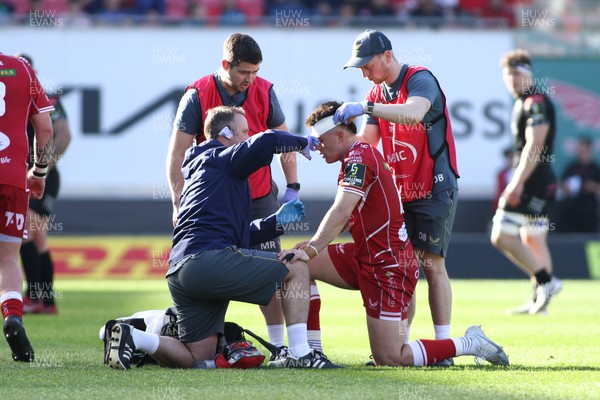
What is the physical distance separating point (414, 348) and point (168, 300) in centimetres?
583

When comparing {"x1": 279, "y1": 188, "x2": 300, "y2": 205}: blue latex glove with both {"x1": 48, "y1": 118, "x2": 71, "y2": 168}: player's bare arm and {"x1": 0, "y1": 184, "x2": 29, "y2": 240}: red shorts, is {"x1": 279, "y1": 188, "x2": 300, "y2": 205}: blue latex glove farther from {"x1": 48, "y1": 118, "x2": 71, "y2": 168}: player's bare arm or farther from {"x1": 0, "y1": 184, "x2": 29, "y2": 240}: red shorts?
{"x1": 48, "y1": 118, "x2": 71, "y2": 168}: player's bare arm

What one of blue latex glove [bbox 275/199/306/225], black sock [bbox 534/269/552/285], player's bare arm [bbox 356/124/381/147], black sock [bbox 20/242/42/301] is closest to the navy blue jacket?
blue latex glove [bbox 275/199/306/225]

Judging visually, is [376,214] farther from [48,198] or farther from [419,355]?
[48,198]

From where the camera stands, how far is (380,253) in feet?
22.2

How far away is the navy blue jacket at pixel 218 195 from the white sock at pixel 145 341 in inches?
15.9

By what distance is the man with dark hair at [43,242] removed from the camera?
35.2 feet

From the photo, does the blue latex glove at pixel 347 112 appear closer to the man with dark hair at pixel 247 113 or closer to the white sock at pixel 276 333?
the man with dark hair at pixel 247 113

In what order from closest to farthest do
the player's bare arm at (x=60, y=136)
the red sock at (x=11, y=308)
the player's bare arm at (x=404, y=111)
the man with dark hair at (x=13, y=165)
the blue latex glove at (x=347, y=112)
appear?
the blue latex glove at (x=347, y=112), the player's bare arm at (x=404, y=111), the red sock at (x=11, y=308), the man with dark hair at (x=13, y=165), the player's bare arm at (x=60, y=136)

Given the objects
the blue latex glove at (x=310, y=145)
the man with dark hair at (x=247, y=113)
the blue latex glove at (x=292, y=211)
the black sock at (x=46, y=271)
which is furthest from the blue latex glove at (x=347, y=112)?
the black sock at (x=46, y=271)

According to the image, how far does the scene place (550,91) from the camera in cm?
1966

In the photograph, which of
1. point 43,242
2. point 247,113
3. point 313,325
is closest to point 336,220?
point 313,325

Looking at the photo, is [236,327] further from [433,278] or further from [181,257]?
[433,278]

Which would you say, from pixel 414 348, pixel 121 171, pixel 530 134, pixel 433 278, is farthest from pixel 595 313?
pixel 121 171

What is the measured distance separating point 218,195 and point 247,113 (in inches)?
49.2
